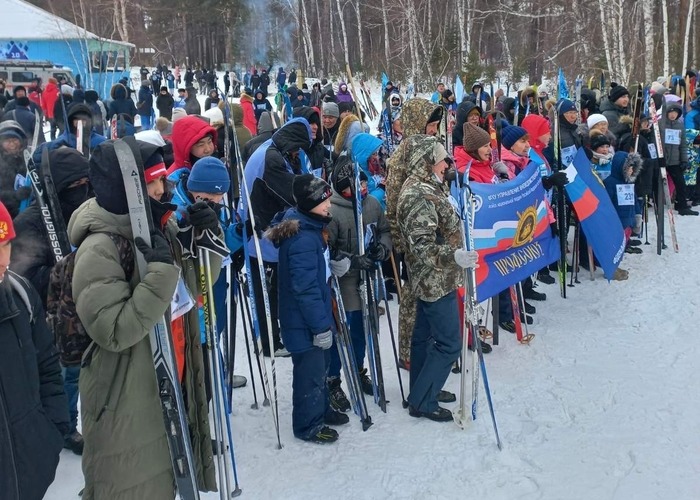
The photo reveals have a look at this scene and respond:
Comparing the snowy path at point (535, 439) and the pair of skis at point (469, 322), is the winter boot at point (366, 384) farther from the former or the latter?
the pair of skis at point (469, 322)

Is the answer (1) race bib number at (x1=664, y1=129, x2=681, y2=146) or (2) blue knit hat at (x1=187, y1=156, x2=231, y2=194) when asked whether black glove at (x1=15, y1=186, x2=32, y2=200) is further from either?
(1) race bib number at (x1=664, y1=129, x2=681, y2=146)

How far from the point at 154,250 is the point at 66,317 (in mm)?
472

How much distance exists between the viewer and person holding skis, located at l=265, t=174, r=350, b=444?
3578 millimetres

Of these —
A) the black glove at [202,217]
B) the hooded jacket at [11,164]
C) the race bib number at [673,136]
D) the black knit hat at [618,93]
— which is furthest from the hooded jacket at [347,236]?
the black knit hat at [618,93]

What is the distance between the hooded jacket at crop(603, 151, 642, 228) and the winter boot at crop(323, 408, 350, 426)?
4437 millimetres

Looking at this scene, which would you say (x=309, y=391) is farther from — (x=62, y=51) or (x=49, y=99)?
(x=62, y=51)

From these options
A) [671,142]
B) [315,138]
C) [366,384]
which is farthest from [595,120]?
[366,384]

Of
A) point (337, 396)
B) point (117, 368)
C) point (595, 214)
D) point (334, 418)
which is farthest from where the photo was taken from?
point (595, 214)

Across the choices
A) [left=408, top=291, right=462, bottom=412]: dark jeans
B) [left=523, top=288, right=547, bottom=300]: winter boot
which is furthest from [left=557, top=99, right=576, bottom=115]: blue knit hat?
[left=408, top=291, right=462, bottom=412]: dark jeans

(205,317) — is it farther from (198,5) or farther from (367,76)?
(198,5)

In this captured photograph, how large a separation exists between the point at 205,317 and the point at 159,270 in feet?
2.77

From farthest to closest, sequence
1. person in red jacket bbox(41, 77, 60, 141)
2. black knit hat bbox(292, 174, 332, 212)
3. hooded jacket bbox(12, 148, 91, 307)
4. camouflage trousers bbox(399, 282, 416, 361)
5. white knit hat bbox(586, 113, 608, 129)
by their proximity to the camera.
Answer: person in red jacket bbox(41, 77, 60, 141)
white knit hat bbox(586, 113, 608, 129)
camouflage trousers bbox(399, 282, 416, 361)
black knit hat bbox(292, 174, 332, 212)
hooded jacket bbox(12, 148, 91, 307)

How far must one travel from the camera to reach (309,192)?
3615 millimetres

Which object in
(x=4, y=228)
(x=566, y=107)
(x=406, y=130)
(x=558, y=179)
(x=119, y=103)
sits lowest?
(x=558, y=179)
